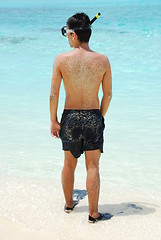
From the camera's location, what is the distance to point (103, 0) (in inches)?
2180

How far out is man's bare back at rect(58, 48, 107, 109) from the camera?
3.13 meters

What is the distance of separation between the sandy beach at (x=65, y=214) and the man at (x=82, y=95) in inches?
7.1

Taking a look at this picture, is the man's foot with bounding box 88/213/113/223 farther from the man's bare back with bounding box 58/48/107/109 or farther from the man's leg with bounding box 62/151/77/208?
the man's bare back with bounding box 58/48/107/109

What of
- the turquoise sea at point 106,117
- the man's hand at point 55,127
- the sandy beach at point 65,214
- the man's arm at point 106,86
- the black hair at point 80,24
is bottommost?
the turquoise sea at point 106,117

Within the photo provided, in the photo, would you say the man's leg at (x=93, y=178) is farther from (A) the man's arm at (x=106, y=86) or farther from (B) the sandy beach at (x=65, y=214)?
(A) the man's arm at (x=106, y=86)

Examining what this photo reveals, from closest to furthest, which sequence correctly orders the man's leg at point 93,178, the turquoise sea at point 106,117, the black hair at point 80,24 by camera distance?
the black hair at point 80,24, the man's leg at point 93,178, the turquoise sea at point 106,117

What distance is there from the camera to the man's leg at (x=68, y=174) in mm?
3346

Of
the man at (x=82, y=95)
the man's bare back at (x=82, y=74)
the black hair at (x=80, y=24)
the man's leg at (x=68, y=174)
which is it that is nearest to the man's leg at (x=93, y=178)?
the man at (x=82, y=95)

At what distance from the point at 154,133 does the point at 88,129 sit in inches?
114

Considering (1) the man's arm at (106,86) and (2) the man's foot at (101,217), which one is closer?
(1) the man's arm at (106,86)

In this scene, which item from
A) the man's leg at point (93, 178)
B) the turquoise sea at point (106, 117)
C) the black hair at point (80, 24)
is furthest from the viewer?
the turquoise sea at point (106, 117)

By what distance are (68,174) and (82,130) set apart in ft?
1.30

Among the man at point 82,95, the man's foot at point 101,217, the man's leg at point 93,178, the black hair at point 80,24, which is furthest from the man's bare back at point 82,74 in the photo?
the man's foot at point 101,217

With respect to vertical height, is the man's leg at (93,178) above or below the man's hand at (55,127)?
below
